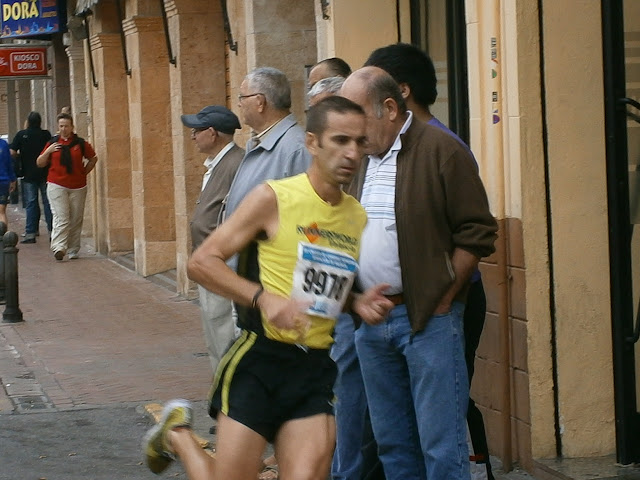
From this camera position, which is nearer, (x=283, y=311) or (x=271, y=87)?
(x=283, y=311)

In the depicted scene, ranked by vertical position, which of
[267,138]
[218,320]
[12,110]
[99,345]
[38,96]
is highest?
[12,110]

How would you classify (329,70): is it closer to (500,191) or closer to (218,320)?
(500,191)

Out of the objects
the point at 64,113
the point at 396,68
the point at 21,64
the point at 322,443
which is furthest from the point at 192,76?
the point at 21,64

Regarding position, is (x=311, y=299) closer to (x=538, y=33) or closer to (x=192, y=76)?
(x=538, y=33)

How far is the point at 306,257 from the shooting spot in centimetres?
446

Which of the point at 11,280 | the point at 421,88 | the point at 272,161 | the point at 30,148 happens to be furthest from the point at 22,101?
the point at 421,88

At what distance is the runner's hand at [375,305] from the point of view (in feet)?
15.0

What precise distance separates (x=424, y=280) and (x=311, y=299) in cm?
60

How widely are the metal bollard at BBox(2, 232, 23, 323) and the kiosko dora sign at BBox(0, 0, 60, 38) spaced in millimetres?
10731

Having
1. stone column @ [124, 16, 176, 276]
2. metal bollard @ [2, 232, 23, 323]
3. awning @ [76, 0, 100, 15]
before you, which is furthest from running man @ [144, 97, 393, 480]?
awning @ [76, 0, 100, 15]

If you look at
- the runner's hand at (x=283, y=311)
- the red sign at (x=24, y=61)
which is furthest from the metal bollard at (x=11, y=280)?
the red sign at (x=24, y=61)

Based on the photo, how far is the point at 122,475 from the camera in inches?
281

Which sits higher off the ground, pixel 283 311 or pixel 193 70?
pixel 193 70

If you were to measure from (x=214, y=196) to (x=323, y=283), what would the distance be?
292cm
